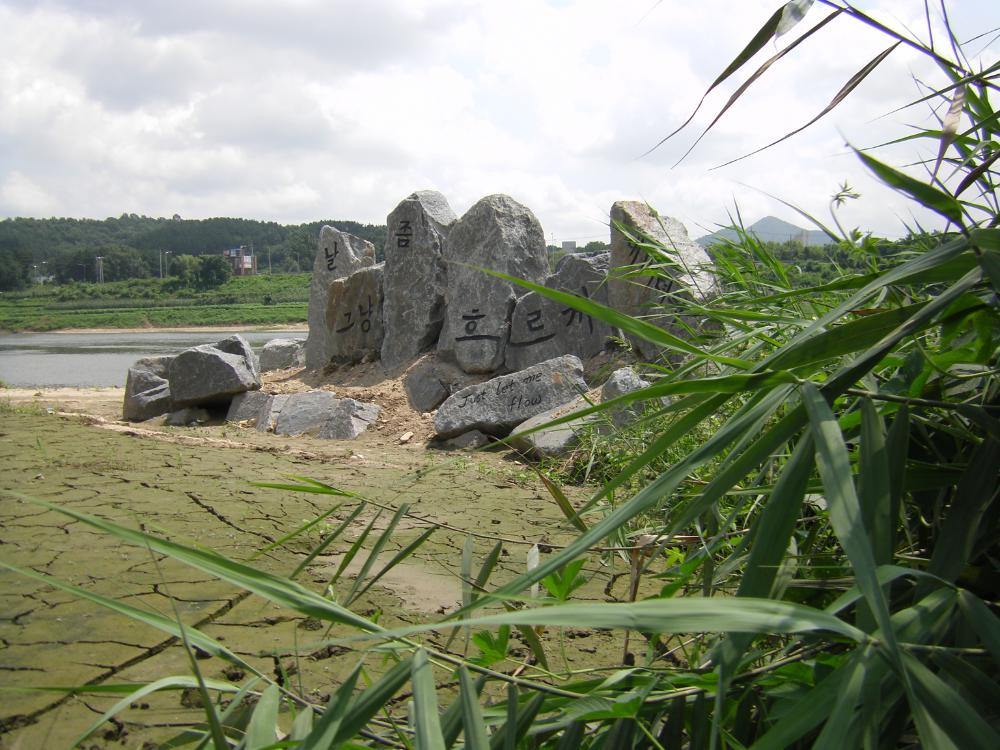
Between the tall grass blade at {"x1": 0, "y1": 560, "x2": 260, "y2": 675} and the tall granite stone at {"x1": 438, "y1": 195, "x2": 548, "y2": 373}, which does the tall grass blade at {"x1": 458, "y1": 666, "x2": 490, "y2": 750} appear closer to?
the tall grass blade at {"x1": 0, "y1": 560, "x2": 260, "y2": 675}

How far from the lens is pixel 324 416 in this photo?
309 inches

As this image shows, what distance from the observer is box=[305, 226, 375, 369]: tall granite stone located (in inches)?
442

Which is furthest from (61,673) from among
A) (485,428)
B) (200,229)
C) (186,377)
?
(200,229)

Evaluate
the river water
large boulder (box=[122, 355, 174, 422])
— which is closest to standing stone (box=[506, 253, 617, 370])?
large boulder (box=[122, 355, 174, 422])

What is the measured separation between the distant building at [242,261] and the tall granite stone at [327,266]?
3923 centimetres

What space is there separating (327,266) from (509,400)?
19.6 ft

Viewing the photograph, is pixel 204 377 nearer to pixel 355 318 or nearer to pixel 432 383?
pixel 355 318

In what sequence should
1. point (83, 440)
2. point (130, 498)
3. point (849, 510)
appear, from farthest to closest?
point (83, 440), point (130, 498), point (849, 510)

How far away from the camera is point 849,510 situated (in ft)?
2.73

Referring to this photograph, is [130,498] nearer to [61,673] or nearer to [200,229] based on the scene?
[61,673]

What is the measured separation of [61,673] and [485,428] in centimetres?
456

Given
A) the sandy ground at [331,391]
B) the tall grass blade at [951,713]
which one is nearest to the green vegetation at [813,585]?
the tall grass blade at [951,713]

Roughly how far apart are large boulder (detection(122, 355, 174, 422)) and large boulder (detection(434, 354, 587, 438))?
419cm

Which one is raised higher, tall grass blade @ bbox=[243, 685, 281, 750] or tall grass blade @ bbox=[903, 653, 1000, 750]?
tall grass blade @ bbox=[903, 653, 1000, 750]
